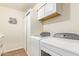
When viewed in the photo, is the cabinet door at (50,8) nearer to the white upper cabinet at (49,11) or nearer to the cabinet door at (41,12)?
the white upper cabinet at (49,11)

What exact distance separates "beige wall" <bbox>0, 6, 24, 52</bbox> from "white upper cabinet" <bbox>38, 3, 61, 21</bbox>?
458mm

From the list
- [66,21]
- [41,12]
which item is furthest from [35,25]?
[66,21]

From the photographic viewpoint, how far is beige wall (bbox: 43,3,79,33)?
3.70ft

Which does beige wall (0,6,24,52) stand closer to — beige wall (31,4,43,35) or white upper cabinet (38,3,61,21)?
beige wall (31,4,43,35)

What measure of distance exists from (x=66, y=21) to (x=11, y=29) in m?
0.86

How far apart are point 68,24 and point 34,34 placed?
0.66m

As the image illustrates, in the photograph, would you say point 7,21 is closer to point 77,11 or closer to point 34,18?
point 34,18

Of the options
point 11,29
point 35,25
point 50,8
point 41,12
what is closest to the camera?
Answer: point 11,29

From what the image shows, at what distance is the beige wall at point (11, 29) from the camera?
3.85 feet

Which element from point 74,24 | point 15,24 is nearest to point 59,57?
point 74,24

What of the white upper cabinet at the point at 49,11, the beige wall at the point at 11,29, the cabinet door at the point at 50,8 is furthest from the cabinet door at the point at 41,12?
the beige wall at the point at 11,29

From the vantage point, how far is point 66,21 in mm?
1283

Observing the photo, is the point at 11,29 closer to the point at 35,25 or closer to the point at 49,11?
the point at 35,25

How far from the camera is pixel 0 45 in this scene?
1.15 metres
